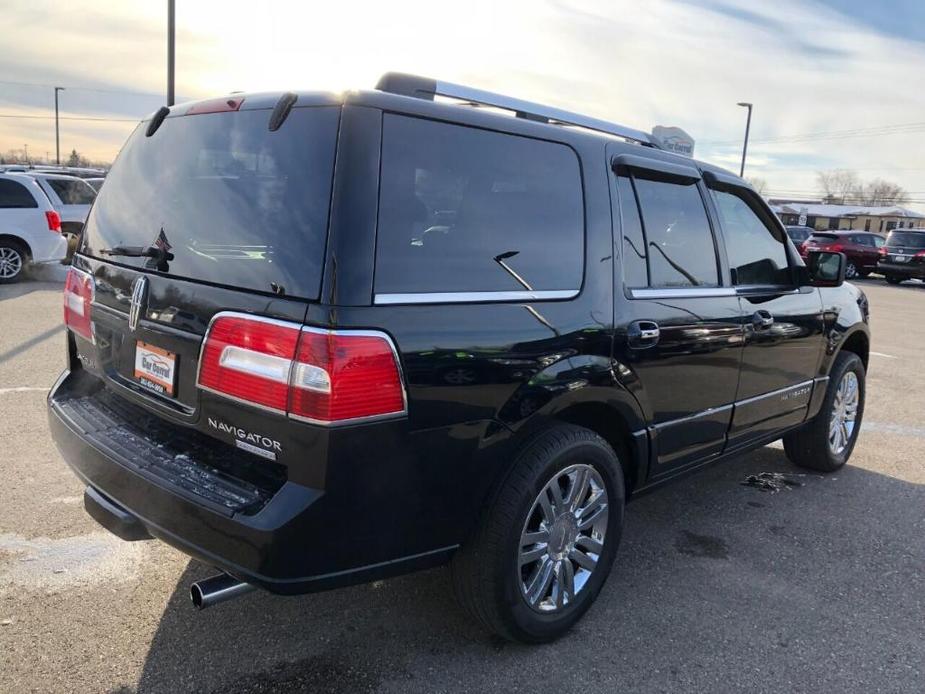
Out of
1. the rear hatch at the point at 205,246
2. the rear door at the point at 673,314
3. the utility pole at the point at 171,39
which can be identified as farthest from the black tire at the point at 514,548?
the utility pole at the point at 171,39

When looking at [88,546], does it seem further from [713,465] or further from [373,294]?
[713,465]

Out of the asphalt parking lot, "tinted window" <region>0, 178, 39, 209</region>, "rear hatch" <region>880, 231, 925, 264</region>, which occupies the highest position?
"rear hatch" <region>880, 231, 925, 264</region>

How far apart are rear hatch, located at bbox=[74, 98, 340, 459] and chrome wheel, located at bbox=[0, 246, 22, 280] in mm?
10880

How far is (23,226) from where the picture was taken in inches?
480

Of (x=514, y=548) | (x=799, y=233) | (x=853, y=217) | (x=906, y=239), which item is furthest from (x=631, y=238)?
(x=853, y=217)

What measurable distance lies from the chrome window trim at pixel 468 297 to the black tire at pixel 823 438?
2.76m

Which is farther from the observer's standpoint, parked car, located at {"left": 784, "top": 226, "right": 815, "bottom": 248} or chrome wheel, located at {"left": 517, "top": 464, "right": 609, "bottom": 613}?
parked car, located at {"left": 784, "top": 226, "right": 815, "bottom": 248}

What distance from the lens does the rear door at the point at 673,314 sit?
10.1ft

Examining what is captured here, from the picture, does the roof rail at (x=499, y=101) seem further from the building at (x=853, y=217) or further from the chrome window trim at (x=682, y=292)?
the building at (x=853, y=217)

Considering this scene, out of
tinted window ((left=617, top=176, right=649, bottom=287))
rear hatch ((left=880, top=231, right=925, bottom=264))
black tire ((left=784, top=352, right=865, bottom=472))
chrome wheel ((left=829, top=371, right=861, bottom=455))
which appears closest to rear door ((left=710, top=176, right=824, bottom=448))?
black tire ((left=784, top=352, right=865, bottom=472))

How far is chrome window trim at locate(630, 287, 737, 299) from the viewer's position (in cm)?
312

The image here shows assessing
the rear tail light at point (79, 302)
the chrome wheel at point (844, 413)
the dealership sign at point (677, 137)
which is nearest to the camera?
the rear tail light at point (79, 302)

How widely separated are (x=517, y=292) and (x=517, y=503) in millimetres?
727

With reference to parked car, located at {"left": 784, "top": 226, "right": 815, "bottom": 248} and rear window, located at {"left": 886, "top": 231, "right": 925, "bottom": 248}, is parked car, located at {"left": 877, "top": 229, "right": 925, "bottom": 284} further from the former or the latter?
parked car, located at {"left": 784, "top": 226, "right": 815, "bottom": 248}
